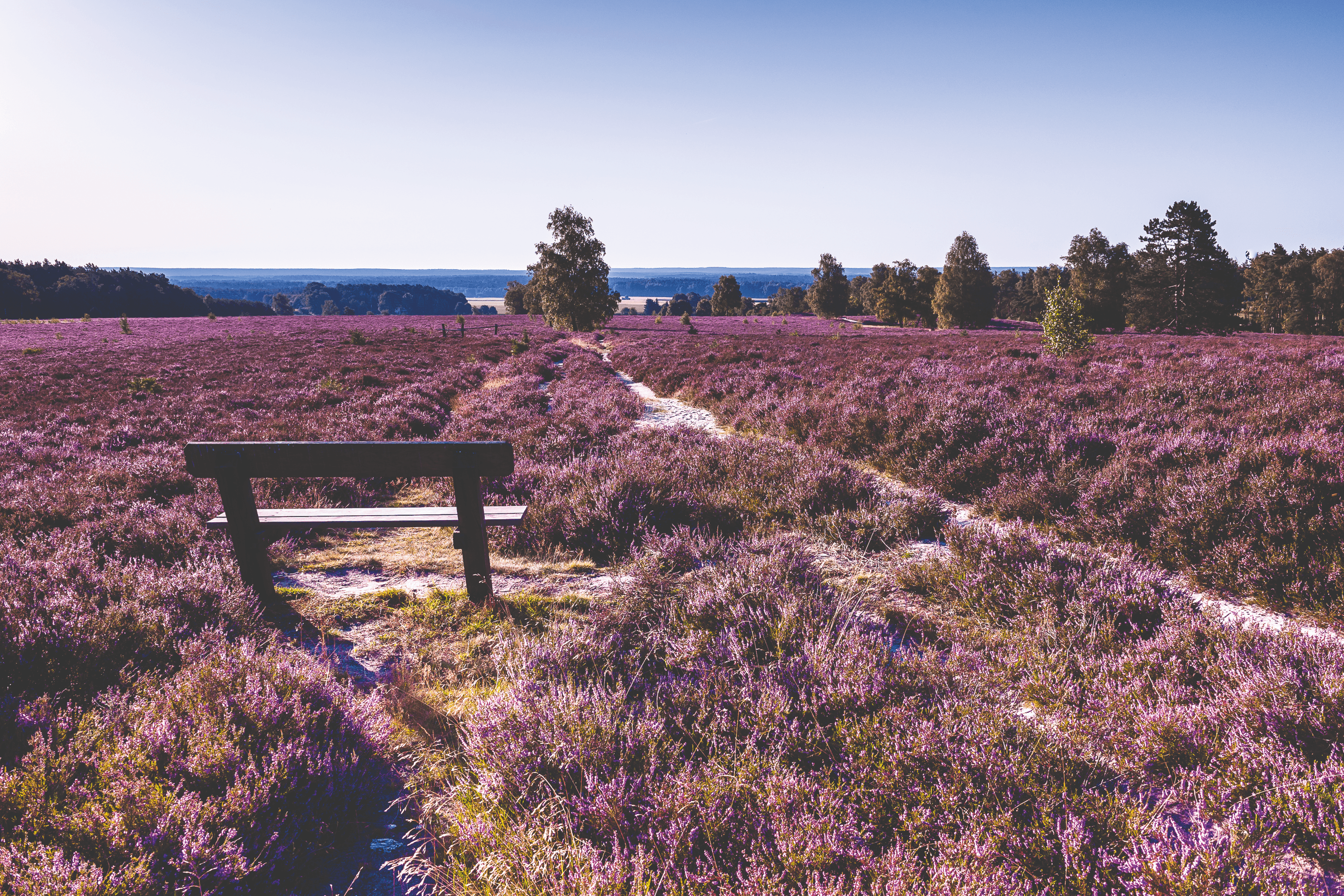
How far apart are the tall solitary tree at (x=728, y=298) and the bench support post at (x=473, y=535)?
268ft

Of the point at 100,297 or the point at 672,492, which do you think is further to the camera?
the point at 100,297

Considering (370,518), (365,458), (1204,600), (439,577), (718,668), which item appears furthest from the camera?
(439,577)

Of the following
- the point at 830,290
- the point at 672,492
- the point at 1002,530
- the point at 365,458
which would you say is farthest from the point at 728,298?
the point at 365,458

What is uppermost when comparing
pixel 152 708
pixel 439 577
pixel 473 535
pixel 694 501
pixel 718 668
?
pixel 473 535

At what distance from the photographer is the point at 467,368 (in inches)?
816

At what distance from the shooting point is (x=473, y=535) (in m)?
4.15

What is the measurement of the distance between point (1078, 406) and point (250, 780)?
11.7m

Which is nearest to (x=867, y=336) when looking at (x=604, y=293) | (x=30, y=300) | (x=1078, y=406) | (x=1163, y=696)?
(x=604, y=293)

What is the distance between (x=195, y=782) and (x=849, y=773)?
104 inches

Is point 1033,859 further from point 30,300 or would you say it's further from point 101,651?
point 30,300

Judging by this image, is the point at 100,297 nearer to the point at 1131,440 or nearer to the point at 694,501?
the point at 694,501

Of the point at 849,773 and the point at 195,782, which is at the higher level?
the point at 195,782

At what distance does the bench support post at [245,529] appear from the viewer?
157 inches

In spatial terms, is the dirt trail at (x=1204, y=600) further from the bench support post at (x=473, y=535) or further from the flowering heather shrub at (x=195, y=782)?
the flowering heather shrub at (x=195, y=782)
